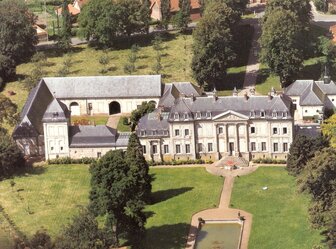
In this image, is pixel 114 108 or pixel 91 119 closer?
pixel 91 119

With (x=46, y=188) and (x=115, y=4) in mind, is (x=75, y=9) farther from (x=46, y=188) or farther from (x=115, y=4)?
(x=46, y=188)

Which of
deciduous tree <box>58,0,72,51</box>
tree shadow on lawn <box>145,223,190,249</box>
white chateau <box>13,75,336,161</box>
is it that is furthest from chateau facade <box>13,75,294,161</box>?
deciduous tree <box>58,0,72,51</box>

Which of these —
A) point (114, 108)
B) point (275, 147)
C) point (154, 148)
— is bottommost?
point (275, 147)

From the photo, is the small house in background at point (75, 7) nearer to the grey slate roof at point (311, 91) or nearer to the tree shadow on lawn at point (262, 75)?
the tree shadow on lawn at point (262, 75)

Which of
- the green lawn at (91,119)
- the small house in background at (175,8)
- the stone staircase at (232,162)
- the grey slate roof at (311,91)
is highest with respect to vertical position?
the small house in background at (175,8)

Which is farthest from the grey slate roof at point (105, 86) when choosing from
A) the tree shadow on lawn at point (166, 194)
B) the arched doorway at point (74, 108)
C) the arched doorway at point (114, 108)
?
the tree shadow on lawn at point (166, 194)

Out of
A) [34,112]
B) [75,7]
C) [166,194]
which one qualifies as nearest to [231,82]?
[34,112]

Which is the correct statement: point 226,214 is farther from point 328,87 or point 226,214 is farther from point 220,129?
point 328,87
